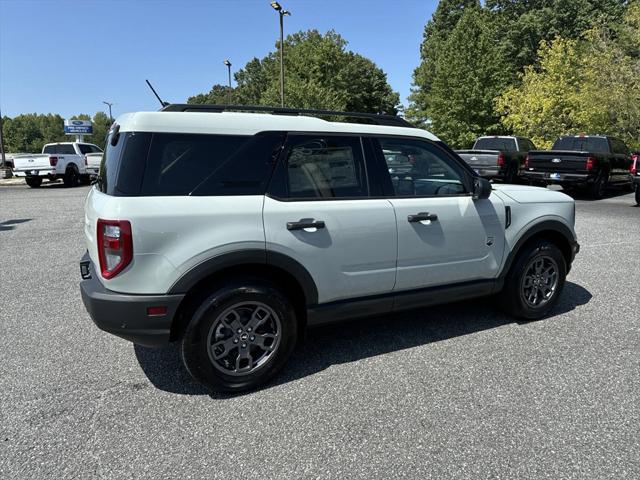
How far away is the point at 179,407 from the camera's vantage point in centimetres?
286

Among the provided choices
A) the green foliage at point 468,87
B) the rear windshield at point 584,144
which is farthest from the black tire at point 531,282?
the green foliage at point 468,87

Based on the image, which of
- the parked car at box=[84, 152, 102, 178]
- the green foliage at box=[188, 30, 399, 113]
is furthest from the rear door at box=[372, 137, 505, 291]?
the green foliage at box=[188, 30, 399, 113]

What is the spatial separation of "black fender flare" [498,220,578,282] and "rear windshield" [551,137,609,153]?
11500mm

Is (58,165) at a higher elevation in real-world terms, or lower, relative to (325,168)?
lower

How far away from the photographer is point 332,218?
10.3 feet

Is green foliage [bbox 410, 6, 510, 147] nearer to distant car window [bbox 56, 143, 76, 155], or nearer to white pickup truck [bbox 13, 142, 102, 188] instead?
white pickup truck [bbox 13, 142, 102, 188]

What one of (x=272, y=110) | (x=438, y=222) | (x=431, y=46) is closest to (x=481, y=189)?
(x=438, y=222)

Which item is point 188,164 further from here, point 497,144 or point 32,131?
point 32,131

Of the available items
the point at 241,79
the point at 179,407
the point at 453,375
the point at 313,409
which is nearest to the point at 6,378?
the point at 179,407

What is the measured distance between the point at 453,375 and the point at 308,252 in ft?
4.56

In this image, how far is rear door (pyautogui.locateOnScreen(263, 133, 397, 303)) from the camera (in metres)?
3.02

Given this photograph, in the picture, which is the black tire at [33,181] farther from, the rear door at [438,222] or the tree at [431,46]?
the tree at [431,46]

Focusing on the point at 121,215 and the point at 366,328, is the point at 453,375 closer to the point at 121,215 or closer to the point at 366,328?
the point at 366,328

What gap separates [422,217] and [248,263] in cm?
143
